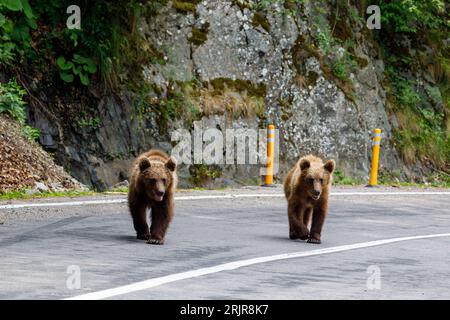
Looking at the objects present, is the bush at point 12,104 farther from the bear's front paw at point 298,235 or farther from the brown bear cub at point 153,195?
the bear's front paw at point 298,235

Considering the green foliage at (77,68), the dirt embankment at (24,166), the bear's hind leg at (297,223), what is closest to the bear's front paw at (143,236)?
the bear's hind leg at (297,223)

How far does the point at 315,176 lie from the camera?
12531 mm

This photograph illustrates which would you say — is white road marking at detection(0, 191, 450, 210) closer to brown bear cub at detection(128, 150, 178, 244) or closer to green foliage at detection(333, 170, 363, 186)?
green foliage at detection(333, 170, 363, 186)

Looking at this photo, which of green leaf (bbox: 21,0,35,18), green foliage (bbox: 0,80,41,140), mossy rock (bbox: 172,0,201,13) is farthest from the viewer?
mossy rock (bbox: 172,0,201,13)

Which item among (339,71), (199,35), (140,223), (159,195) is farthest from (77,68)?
(159,195)

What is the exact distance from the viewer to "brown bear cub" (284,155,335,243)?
494 inches

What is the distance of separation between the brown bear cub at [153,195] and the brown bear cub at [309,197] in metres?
1.75

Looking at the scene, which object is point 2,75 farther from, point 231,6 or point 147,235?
point 147,235

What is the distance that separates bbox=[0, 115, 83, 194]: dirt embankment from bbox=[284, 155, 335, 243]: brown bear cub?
563 cm

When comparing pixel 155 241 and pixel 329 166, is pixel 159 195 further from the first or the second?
pixel 329 166

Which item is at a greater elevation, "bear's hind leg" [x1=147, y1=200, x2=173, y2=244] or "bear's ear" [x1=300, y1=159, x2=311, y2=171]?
"bear's ear" [x1=300, y1=159, x2=311, y2=171]

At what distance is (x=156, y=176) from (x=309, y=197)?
2189 millimetres

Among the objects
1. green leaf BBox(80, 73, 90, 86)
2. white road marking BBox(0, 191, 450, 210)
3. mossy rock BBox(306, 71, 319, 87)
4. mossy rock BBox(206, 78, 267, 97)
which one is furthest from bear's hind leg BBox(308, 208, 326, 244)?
mossy rock BBox(306, 71, 319, 87)
